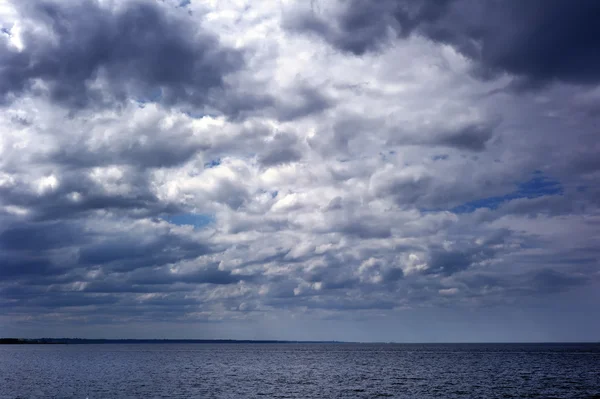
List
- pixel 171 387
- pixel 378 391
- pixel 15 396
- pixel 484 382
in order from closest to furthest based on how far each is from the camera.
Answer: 1. pixel 15 396
2. pixel 378 391
3. pixel 171 387
4. pixel 484 382

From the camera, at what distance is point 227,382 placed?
4085 inches

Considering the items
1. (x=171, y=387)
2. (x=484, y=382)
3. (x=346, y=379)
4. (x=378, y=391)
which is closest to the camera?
(x=378, y=391)

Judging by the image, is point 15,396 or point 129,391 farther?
point 129,391

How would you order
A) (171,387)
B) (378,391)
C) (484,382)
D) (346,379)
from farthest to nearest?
(346,379) < (484,382) < (171,387) < (378,391)

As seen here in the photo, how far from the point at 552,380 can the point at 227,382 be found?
64.3 meters

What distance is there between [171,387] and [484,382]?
191 ft

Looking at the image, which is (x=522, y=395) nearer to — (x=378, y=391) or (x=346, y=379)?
(x=378, y=391)

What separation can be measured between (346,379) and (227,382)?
24490 mm

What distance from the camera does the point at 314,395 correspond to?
8250cm

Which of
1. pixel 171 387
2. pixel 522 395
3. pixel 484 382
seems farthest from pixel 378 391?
pixel 171 387

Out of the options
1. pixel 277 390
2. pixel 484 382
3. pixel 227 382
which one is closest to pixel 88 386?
pixel 227 382

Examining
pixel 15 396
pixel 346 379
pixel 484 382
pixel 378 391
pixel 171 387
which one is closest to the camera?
pixel 15 396

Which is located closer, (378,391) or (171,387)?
(378,391)

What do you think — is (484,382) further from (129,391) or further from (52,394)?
(52,394)
